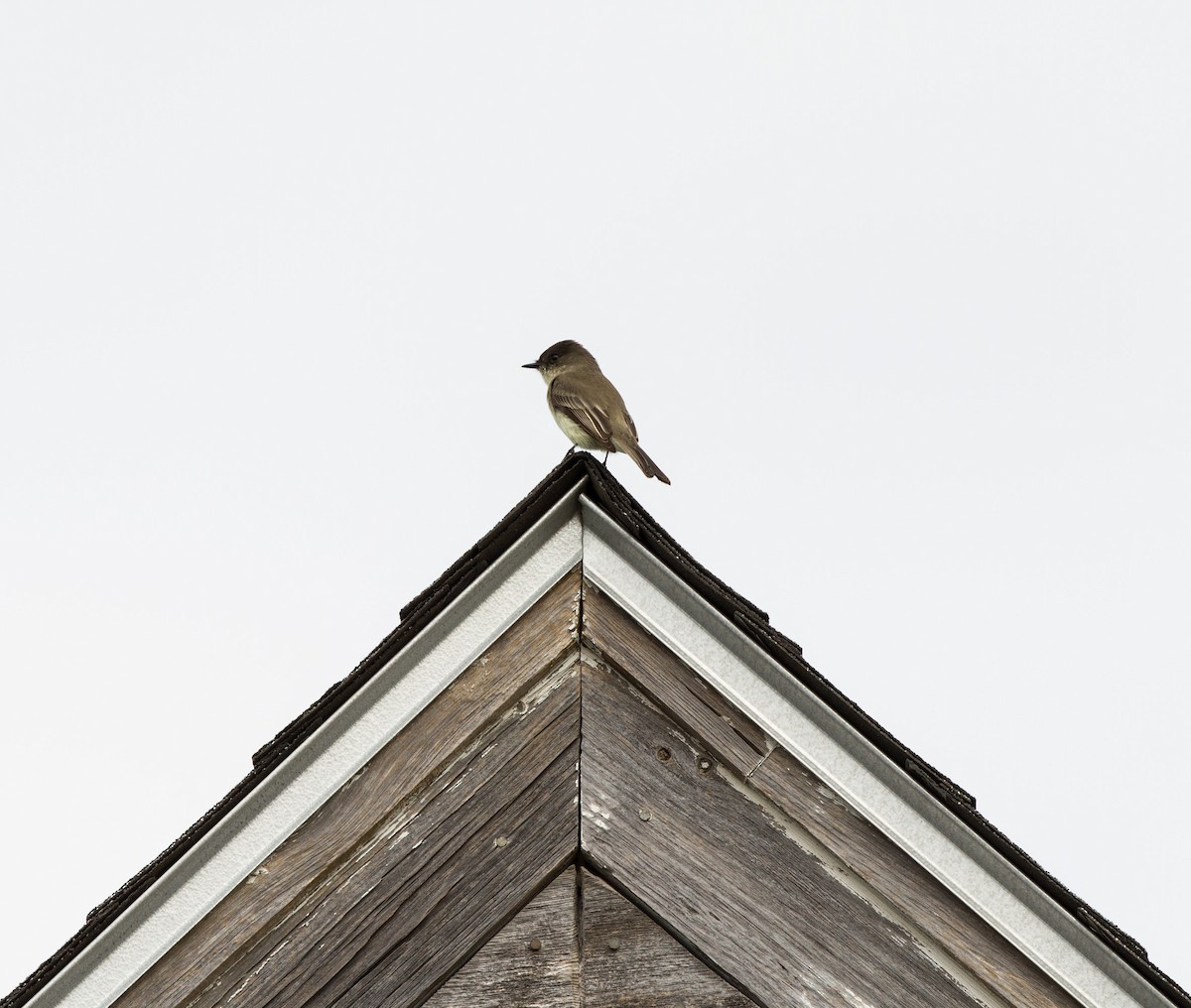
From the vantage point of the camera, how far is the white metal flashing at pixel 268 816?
13.7 ft

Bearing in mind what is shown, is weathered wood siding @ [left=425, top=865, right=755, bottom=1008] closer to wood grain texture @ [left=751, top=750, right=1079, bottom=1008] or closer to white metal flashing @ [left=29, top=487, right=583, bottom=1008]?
wood grain texture @ [left=751, top=750, right=1079, bottom=1008]

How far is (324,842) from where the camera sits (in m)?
4.21

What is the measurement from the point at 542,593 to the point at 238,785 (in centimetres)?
97

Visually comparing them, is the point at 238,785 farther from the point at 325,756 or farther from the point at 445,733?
the point at 445,733

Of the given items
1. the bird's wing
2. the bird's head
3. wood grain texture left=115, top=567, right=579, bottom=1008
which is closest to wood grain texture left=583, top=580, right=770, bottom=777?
wood grain texture left=115, top=567, right=579, bottom=1008

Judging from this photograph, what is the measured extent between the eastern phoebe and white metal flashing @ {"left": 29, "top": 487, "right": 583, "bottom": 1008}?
4.26m

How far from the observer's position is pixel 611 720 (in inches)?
170

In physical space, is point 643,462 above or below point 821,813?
above

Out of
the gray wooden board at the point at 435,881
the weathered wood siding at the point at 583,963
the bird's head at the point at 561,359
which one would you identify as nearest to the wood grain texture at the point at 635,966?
the weathered wood siding at the point at 583,963

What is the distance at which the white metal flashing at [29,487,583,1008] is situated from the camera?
4.17 m

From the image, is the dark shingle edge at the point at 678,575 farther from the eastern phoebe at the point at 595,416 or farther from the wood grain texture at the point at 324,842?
the eastern phoebe at the point at 595,416

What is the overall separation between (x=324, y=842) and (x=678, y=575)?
1.20 meters

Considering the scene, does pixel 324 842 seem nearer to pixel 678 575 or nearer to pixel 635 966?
pixel 635 966

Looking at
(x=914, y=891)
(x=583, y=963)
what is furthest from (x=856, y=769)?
(x=583, y=963)
